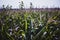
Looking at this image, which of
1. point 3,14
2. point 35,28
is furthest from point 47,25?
point 3,14

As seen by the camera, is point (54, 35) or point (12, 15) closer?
point (54, 35)

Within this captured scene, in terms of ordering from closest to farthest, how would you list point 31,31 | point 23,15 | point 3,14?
point 31,31
point 23,15
point 3,14

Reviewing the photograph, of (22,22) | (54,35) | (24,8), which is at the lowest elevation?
(54,35)

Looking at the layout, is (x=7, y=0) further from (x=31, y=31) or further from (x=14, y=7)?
(x=31, y=31)

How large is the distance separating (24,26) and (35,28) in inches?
3.8

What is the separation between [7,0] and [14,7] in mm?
120

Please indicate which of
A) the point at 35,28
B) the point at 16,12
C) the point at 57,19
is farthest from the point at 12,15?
the point at 57,19

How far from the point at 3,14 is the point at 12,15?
11 cm

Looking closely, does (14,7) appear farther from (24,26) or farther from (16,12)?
(24,26)

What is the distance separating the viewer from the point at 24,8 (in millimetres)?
1246

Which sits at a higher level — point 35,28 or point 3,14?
point 3,14

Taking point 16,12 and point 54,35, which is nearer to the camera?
point 54,35

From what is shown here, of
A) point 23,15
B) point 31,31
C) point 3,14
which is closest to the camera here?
point 31,31

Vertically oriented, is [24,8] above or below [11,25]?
above
